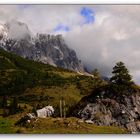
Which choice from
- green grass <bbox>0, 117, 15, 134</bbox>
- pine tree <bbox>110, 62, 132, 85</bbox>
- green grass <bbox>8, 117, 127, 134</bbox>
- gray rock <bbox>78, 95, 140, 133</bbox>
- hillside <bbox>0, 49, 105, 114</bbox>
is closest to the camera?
green grass <bbox>8, 117, 127, 134</bbox>

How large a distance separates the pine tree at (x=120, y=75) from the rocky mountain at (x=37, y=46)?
1.25m

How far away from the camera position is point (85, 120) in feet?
89.9

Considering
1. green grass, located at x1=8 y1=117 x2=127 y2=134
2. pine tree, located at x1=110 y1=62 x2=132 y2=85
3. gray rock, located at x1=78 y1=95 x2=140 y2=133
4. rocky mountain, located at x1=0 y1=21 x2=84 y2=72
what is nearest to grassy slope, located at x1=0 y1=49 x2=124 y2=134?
green grass, located at x1=8 y1=117 x2=127 y2=134

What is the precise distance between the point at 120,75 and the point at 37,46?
3.16 metres

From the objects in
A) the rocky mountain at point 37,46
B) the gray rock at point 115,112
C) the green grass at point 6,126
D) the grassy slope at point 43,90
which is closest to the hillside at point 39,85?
the grassy slope at point 43,90

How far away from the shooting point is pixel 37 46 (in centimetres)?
2802

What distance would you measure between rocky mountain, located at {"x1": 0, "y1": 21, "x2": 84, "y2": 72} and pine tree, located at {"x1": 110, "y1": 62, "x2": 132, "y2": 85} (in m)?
1.25

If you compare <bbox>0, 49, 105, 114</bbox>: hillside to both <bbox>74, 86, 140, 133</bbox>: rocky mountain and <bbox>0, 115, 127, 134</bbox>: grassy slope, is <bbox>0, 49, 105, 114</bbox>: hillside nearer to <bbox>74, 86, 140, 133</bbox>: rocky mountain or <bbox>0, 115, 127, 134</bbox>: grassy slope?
<bbox>74, 86, 140, 133</bbox>: rocky mountain

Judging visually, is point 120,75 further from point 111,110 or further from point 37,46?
point 37,46

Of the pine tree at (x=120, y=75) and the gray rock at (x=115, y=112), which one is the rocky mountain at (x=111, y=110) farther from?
the pine tree at (x=120, y=75)

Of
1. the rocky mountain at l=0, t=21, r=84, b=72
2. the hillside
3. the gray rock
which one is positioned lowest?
the gray rock

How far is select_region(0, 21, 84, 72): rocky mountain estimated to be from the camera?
27.4 m
